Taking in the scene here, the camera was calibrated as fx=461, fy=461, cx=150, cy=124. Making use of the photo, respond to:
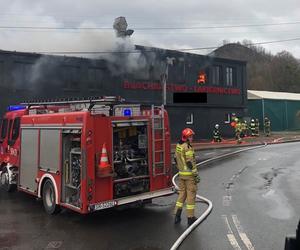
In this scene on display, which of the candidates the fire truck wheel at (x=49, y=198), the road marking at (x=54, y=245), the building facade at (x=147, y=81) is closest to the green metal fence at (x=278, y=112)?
the building facade at (x=147, y=81)

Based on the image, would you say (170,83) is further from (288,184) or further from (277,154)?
(288,184)

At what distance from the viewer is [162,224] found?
27.5ft

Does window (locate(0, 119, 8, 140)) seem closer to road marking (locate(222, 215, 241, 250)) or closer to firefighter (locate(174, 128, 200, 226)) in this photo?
firefighter (locate(174, 128, 200, 226))

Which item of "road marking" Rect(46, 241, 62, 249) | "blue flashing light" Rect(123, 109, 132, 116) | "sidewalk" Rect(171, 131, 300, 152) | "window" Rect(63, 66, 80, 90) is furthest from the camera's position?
"sidewalk" Rect(171, 131, 300, 152)

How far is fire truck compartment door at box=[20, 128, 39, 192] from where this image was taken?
10.2 m

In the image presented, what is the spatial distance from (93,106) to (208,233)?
319 centimetres

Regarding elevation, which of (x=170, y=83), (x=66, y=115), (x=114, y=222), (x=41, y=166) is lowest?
(x=114, y=222)

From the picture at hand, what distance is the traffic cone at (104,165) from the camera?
8336 millimetres

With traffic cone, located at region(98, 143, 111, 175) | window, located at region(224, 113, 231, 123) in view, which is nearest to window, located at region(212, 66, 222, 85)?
window, located at region(224, 113, 231, 123)

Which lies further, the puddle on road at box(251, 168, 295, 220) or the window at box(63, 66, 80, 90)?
the window at box(63, 66, 80, 90)

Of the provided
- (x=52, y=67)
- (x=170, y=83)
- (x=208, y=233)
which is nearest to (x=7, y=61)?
(x=52, y=67)

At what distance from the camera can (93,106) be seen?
8789mm

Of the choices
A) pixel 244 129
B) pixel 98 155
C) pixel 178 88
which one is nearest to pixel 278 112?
pixel 244 129

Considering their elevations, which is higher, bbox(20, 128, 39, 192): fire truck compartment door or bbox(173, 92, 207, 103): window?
bbox(173, 92, 207, 103): window
